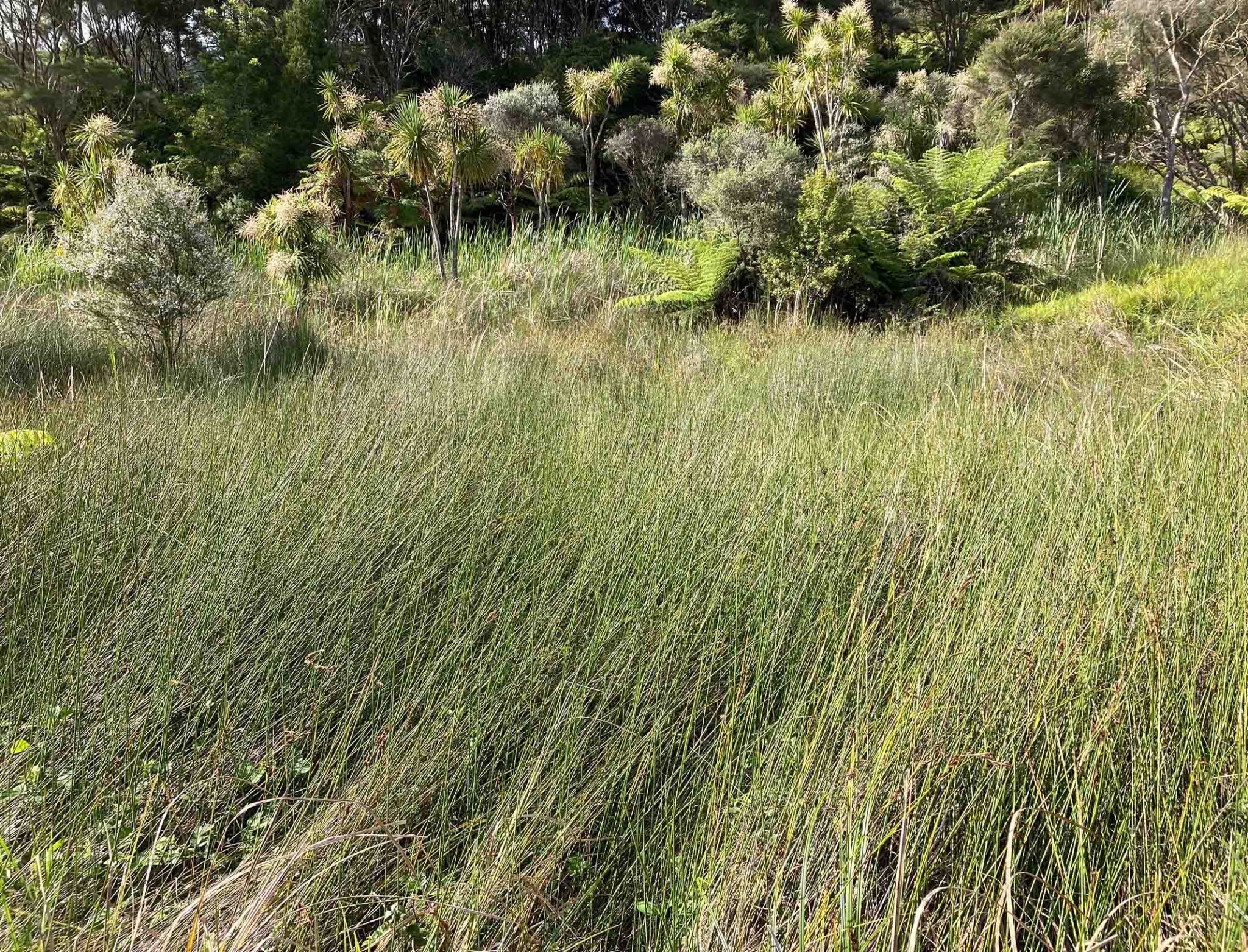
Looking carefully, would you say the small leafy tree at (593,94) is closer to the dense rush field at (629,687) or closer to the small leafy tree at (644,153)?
the small leafy tree at (644,153)

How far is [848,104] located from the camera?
11.9 m

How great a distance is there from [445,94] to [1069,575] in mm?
9607

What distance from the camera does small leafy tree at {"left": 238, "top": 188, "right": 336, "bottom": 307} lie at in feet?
26.3

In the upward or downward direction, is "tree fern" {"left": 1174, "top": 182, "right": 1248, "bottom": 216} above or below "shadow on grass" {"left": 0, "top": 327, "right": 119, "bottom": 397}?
above

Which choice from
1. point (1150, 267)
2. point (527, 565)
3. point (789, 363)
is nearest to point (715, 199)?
point (789, 363)

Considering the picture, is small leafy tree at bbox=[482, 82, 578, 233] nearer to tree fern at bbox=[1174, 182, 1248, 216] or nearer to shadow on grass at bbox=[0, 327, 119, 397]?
shadow on grass at bbox=[0, 327, 119, 397]

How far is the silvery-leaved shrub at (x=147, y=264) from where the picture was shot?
16.2ft

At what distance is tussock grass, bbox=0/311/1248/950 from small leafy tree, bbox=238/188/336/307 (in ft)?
18.6

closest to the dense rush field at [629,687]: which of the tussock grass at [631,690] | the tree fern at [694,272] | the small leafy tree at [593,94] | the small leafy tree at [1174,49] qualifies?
the tussock grass at [631,690]

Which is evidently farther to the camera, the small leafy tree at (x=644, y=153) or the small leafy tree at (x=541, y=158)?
the small leafy tree at (x=644, y=153)

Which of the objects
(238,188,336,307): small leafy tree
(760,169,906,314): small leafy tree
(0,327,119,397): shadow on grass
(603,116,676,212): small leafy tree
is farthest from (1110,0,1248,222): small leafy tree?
(0,327,119,397): shadow on grass

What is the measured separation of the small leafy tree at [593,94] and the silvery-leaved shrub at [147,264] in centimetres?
840

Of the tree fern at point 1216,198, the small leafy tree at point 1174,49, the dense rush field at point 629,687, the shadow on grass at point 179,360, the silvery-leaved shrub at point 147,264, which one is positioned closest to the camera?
the dense rush field at point 629,687

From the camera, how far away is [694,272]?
7789mm
